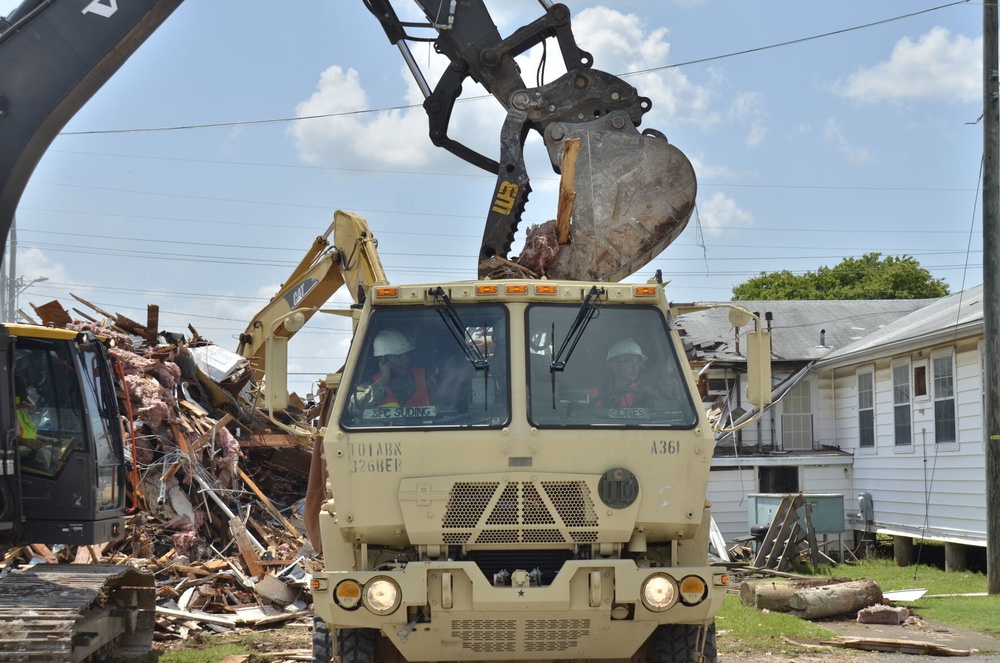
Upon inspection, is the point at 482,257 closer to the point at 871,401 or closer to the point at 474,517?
the point at 474,517

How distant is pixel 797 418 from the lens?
25.8m

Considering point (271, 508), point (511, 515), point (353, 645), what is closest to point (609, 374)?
point (511, 515)

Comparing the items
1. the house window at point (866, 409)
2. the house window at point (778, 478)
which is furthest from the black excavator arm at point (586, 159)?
the house window at point (778, 478)

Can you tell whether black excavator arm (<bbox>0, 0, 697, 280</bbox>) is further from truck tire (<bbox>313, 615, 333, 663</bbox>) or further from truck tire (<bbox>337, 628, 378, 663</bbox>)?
truck tire (<bbox>337, 628, 378, 663</bbox>)

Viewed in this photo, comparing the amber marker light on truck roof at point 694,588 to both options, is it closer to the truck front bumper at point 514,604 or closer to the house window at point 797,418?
the truck front bumper at point 514,604

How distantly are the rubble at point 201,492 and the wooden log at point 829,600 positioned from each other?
5.54 metres

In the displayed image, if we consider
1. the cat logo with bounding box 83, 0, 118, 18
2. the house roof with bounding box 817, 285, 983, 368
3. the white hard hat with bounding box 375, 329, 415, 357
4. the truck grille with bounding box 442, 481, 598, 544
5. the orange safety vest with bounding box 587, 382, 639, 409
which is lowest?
the truck grille with bounding box 442, 481, 598, 544

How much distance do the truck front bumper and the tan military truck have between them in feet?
0.04

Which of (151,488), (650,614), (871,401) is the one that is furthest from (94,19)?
(871,401)

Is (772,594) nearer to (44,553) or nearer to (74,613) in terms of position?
(44,553)

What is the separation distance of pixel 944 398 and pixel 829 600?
798 centimetres

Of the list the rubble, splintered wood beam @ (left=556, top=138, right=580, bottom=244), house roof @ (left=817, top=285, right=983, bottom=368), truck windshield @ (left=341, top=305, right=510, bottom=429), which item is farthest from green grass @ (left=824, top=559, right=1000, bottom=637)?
truck windshield @ (left=341, top=305, right=510, bottom=429)

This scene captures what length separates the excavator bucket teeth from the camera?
9703mm

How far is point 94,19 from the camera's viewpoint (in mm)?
8781
